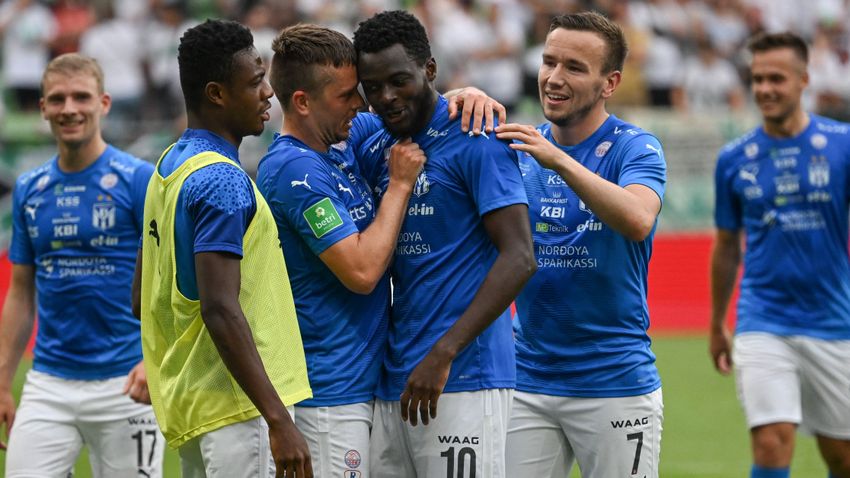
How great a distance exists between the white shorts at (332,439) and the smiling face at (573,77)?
5.57 feet

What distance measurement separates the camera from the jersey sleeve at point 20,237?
6.27m

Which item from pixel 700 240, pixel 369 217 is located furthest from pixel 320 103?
pixel 700 240

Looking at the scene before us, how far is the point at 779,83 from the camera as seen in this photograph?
7.27m

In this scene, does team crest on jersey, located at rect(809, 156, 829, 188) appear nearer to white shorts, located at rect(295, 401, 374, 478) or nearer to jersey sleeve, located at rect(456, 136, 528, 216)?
jersey sleeve, located at rect(456, 136, 528, 216)

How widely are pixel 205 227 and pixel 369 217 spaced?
2.61 ft

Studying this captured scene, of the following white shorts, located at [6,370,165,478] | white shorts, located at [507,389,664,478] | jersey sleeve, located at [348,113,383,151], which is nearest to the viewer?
jersey sleeve, located at [348,113,383,151]

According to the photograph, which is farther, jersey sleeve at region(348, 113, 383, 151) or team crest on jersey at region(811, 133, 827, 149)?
team crest on jersey at region(811, 133, 827, 149)

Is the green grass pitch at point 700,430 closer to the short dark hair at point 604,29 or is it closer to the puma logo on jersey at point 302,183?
the short dark hair at point 604,29

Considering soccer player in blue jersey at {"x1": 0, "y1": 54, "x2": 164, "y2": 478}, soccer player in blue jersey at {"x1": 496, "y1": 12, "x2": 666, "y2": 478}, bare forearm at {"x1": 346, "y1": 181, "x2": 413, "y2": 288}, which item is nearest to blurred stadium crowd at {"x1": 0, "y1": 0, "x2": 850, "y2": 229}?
soccer player in blue jersey at {"x1": 0, "y1": 54, "x2": 164, "y2": 478}

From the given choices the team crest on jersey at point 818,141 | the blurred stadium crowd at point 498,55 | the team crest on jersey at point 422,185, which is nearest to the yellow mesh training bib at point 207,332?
the team crest on jersey at point 422,185

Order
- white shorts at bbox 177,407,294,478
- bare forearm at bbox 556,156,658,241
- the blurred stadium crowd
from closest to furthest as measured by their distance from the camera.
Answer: white shorts at bbox 177,407,294,478 < bare forearm at bbox 556,156,658,241 < the blurred stadium crowd

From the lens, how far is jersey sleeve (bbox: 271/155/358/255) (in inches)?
169

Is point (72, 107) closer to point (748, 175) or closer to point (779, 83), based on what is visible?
point (748, 175)

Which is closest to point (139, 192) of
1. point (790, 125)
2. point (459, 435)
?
point (459, 435)
